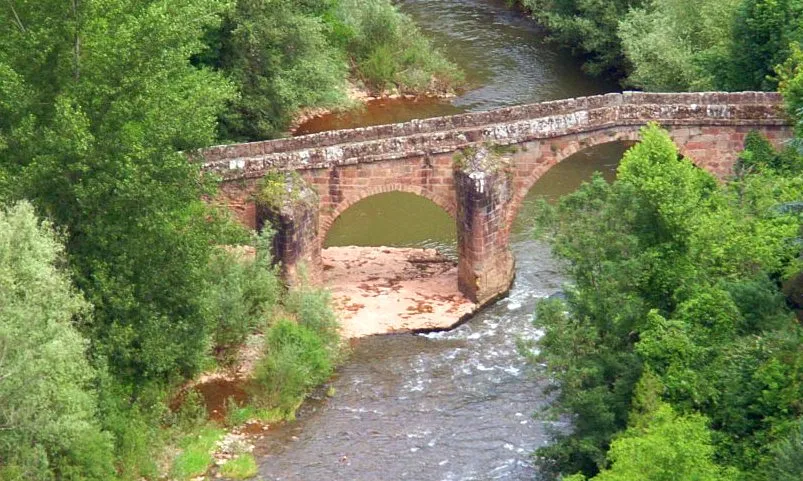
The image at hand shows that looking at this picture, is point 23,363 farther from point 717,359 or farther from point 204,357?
point 717,359

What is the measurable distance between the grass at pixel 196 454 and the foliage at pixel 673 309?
264 inches

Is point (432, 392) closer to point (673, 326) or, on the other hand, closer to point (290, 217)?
point (290, 217)

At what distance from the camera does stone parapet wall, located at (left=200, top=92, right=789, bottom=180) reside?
34.5 meters

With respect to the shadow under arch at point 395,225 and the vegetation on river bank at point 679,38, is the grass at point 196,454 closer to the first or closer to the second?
the shadow under arch at point 395,225

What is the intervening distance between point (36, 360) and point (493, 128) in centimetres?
1500

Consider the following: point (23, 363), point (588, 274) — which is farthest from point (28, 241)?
point (588, 274)

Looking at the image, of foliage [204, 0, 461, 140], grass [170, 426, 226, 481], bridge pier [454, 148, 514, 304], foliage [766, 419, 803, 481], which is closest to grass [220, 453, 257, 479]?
grass [170, 426, 226, 481]

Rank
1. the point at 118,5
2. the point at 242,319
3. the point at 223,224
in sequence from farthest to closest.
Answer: the point at 242,319, the point at 223,224, the point at 118,5

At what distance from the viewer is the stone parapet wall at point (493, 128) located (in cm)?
3450

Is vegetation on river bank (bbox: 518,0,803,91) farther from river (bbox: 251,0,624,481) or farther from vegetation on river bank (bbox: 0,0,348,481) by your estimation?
vegetation on river bank (bbox: 0,0,348,481)

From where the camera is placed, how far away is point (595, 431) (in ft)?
87.1

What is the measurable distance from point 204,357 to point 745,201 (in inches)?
452

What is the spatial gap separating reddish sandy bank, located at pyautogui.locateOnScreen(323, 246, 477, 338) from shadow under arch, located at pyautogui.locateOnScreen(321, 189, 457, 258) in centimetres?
60

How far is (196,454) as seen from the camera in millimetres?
28734
